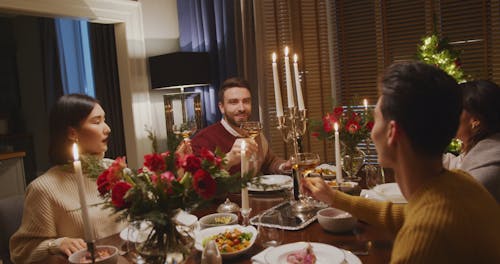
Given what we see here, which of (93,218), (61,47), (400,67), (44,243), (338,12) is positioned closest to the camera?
(400,67)

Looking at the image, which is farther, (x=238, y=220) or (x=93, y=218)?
(x=93, y=218)

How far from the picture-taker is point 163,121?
4.07 m

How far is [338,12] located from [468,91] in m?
2.55

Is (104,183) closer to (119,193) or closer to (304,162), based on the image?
(119,193)

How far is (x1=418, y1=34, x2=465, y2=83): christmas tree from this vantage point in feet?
10.1

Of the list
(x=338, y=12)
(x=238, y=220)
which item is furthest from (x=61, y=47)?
(x=238, y=220)

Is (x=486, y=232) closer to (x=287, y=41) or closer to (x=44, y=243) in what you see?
(x=44, y=243)

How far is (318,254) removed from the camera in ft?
4.32

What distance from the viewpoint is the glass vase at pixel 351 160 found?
7.33 ft

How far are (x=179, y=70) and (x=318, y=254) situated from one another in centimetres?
254

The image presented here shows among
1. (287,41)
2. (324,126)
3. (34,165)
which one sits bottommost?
(34,165)

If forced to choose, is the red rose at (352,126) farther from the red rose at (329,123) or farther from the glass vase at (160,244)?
the glass vase at (160,244)

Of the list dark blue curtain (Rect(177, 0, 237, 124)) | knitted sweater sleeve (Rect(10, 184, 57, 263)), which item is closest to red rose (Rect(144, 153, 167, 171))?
knitted sweater sleeve (Rect(10, 184, 57, 263))

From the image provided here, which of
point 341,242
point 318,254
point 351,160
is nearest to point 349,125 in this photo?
point 351,160
